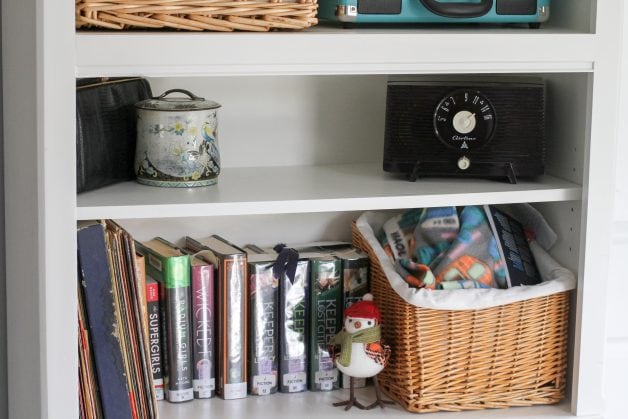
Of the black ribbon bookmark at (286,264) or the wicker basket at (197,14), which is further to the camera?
the black ribbon bookmark at (286,264)

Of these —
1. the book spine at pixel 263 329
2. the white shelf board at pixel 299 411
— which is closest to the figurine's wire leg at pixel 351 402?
the white shelf board at pixel 299 411

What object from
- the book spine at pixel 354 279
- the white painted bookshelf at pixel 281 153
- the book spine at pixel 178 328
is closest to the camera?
the white painted bookshelf at pixel 281 153

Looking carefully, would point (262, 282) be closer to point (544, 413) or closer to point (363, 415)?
point (363, 415)

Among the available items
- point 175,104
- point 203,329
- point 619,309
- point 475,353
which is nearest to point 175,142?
point 175,104

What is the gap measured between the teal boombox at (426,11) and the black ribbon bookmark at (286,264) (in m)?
0.37

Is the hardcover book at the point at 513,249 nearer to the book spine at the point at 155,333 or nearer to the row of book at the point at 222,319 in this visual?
the row of book at the point at 222,319

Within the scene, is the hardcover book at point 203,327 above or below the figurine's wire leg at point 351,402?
above

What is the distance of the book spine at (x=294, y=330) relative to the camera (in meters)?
1.72

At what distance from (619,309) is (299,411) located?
27.7 inches

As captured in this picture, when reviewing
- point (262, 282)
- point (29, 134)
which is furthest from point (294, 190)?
point (29, 134)

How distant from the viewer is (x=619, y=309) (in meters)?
2.03

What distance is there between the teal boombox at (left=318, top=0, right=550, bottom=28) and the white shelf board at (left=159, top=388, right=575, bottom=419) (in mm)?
600

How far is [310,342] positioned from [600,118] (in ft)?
1.89

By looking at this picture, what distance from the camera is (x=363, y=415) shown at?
5.46ft
